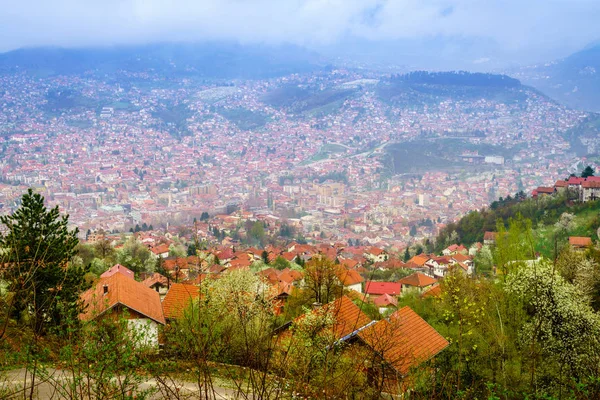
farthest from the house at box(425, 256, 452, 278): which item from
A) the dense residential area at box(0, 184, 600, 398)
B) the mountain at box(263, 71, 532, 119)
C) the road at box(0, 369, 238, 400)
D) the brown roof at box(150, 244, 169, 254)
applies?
the mountain at box(263, 71, 532, 119)

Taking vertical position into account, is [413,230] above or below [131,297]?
below

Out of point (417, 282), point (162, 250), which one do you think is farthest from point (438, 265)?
point (162, 250)

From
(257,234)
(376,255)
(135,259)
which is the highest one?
(135,259)

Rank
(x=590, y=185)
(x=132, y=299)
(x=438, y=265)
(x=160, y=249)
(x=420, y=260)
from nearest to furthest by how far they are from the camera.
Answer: (x=132, y=299) → (x=438, y=265) → (x=420, y=260) → (x=160, y=249) → (x=590, y=185)

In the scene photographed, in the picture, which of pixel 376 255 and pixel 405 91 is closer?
pixel 376 255

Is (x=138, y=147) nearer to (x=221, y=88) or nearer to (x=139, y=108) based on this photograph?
(x=139, y=108)

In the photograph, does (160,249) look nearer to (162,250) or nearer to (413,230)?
(162,250)

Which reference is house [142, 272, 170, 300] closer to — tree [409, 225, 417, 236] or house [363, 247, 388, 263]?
house [363, 247, 388, 263]

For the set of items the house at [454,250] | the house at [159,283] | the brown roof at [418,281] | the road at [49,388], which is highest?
the road at [49,388]

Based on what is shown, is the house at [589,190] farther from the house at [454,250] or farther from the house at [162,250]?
the house at [162,250]

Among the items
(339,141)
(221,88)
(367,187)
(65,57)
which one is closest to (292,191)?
(367,187)

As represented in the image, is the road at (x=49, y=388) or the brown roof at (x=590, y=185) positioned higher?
the road at (x=49, y=388)

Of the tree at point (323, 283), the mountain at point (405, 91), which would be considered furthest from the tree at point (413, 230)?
the mountain at point (405, 91)
